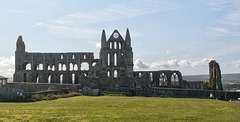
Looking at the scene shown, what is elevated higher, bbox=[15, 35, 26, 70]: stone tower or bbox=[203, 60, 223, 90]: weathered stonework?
bbox=[15, 35, 26, 70]: stone tower

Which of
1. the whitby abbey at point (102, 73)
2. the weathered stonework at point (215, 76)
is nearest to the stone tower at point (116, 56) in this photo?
the whitby abbey at point (102, 73)

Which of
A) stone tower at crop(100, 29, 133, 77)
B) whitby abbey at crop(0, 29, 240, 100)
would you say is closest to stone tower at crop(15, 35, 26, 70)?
whitby abbey at crop(0, 29, 240, 100)

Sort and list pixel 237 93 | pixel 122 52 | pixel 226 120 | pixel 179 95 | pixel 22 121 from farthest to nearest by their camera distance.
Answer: pixel 122 52, pixel 179 95, pixel 237 93, pixel 226 120, pixel 22 121

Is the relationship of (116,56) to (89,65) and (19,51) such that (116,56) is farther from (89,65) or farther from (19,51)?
(19,51)

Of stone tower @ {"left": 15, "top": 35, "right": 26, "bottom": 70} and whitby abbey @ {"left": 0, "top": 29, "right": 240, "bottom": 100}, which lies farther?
stone tower @ {"left": 15, "top": 35, "right": 26, "bottom": 70}

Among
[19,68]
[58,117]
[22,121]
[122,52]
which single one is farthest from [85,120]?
[19,68]

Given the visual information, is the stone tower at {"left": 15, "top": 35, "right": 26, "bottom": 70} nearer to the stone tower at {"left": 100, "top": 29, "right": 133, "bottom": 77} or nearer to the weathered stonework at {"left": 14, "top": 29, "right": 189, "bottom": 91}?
the weathered stonework at {"left": 14, "top": 29, "right": 189, "bottom": 91}

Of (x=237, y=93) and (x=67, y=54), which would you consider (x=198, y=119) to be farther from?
(x=67, y=54)

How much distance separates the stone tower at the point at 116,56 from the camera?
5788 cm

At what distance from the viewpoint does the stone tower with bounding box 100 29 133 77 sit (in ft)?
190

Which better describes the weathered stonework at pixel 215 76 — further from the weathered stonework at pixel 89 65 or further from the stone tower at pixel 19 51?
the stone tower at pixel 19 51

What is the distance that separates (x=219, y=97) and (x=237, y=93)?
2098mm

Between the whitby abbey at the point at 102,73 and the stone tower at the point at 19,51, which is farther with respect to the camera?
the stone tower at the point at 19,51

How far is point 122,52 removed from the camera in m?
57.9
